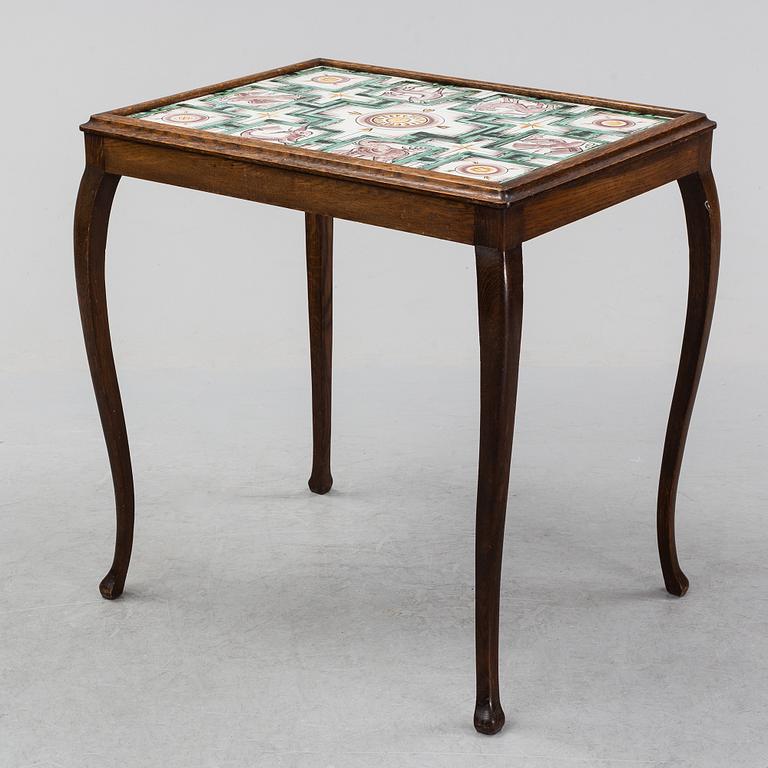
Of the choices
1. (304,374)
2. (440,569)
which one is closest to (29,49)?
(304,374)

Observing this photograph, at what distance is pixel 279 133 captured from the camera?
304 cm

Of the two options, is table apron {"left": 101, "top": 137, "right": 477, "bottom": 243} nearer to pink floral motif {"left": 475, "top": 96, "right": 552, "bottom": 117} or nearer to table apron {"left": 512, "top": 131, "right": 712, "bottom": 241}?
table apron {"left": 512, "top": 131, "right": 712, "bottom": 241}

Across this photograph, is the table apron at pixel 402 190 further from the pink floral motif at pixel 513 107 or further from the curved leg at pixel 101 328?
the pink floral motif at pixel 513 107

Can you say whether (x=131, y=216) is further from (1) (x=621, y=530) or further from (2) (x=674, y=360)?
(1) (x=621, y=530)

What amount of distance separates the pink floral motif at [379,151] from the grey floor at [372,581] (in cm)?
101

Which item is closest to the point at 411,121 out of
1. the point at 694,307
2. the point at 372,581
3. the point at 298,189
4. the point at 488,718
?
the point at 298,189

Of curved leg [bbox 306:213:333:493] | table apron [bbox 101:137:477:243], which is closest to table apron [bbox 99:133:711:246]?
table apron [bbox 101:137:477:243]

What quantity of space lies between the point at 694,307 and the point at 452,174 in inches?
28.5

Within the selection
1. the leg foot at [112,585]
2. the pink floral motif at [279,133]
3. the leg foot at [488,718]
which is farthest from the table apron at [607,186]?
the leg foot at [112,585]

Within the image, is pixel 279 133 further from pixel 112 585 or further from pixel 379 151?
pixel 112 585

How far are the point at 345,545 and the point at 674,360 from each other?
1.51 metres

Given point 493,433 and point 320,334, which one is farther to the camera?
point 320,334

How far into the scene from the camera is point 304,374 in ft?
15.5

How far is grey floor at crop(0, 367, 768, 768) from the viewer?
9.80 ft
